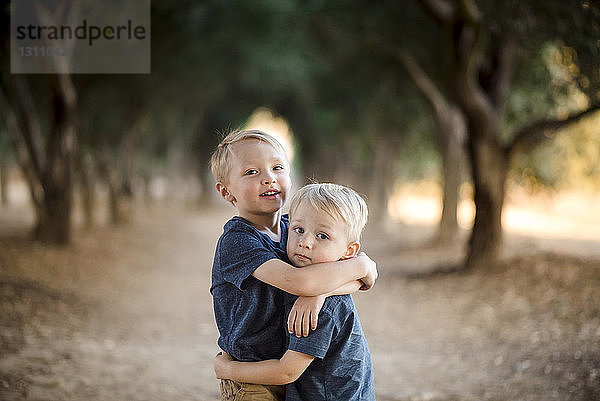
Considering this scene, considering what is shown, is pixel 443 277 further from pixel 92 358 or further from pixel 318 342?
pixel 318 342

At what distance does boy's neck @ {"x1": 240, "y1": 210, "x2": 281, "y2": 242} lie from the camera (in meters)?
2.45

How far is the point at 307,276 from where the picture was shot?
7.02 feet

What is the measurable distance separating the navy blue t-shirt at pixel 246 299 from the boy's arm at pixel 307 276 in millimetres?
62

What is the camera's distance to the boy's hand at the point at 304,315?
2.13 metres

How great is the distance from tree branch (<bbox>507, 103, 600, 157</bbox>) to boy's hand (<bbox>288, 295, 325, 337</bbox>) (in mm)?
7273

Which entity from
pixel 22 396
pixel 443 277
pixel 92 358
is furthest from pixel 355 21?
pixel 22 396

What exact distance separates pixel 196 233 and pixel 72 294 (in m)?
12.0

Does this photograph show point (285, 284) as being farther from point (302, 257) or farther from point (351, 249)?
point (351, 249)

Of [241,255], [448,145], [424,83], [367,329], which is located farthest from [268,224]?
[448,145]

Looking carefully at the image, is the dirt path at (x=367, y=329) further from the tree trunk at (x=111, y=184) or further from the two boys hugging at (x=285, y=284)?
the tree trunk at (x=111, y=184)

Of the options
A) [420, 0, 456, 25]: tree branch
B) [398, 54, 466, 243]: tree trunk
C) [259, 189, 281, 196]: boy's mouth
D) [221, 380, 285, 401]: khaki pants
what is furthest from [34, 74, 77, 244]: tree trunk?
[221, 380, 285, 401]: khaki pants

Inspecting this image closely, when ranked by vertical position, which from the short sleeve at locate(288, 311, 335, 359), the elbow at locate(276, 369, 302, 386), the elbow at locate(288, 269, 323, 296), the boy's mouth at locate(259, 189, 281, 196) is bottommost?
the elbow at locate(276, 369, 302, 386)

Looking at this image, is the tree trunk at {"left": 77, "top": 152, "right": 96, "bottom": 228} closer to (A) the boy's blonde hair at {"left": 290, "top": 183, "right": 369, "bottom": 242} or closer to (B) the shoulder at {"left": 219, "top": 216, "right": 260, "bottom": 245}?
(B) the shoulder at {"left": 219, "top": 216, "right": 260, "bottom": 245}

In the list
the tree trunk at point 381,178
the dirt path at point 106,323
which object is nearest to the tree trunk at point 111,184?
the dirt path at point 106,323
